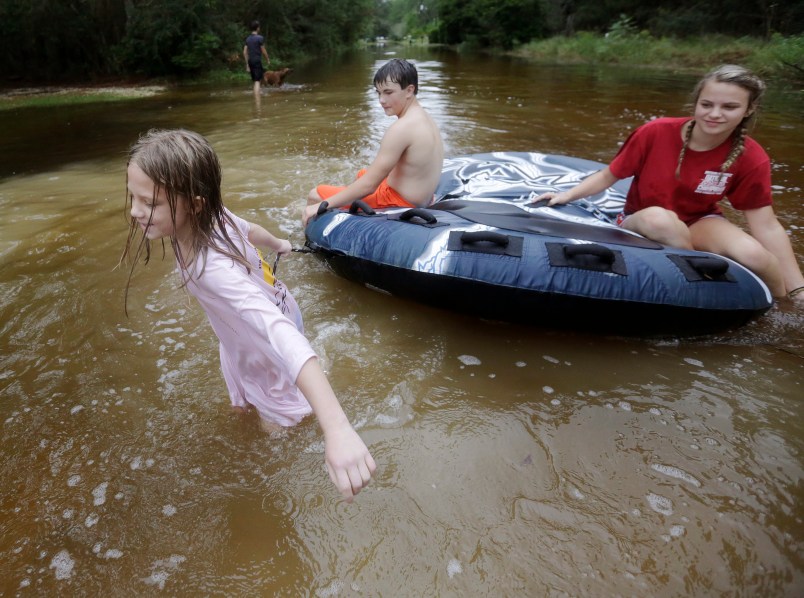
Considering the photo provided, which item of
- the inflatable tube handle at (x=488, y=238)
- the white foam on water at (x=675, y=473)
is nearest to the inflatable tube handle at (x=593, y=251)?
the inflatable tube handle at (x=488, y=238)

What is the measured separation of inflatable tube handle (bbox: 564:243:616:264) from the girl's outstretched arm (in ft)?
5.13

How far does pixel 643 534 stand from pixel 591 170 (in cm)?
317

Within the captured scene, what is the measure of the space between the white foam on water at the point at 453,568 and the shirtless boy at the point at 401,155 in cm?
221

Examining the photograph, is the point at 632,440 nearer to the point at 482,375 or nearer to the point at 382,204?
the point at 482,375

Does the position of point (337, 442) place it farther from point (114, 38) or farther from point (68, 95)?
point (114, 38)

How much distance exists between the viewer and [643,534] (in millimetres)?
1635

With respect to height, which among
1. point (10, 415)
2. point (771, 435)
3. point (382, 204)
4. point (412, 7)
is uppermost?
point (412, 7)

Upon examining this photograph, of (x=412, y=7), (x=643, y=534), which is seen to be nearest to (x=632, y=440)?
(x=643, y=534)

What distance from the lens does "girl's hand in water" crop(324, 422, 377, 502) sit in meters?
1.20

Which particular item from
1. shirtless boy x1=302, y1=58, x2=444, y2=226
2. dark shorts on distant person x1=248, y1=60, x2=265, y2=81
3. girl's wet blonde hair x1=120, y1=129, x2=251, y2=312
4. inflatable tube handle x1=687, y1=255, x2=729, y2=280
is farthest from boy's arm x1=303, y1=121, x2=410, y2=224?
dark shorts on distant person x1=248, y1=60, x2=265, y2=81

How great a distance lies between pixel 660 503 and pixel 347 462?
1178 mm

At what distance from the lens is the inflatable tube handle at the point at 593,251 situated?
2396 mm

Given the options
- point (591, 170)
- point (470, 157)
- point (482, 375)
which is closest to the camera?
point (482, 375)

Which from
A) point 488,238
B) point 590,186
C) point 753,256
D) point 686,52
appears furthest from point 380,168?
point 686,52
